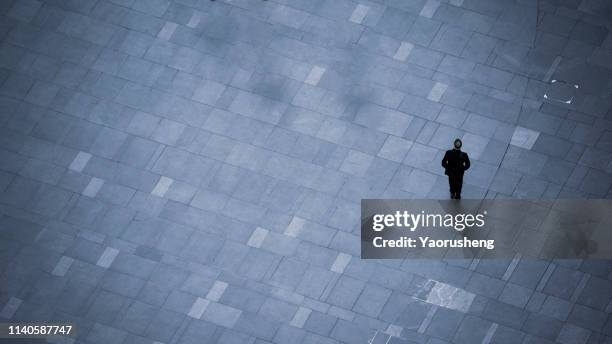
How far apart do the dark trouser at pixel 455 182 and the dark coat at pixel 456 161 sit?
11 cm

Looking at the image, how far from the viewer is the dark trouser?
20.3m

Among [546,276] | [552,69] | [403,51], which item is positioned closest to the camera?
[546,276]

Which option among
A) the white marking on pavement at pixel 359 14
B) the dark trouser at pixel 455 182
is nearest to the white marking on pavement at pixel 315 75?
the white marking on pavement at pixel 359 14

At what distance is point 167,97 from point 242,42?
2032 mm

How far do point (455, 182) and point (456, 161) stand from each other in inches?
22.0

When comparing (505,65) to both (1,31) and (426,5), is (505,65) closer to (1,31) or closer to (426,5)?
(426,5)

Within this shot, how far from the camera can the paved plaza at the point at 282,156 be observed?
19.9 metres

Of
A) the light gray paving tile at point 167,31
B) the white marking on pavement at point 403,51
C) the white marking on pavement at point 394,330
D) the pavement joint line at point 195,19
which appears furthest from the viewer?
the pavement joint line at point 195,19

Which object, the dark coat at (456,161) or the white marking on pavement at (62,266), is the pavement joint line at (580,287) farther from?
the white marking on pavement at (62,266)

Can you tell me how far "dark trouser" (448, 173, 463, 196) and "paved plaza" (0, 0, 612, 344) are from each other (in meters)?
0.40

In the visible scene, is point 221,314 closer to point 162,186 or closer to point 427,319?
point 162,186

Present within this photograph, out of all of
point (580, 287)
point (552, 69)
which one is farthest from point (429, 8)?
point (580, 287)

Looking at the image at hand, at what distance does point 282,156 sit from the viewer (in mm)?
21781

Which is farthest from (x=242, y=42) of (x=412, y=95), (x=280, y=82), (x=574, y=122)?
(x=574, y=122)
